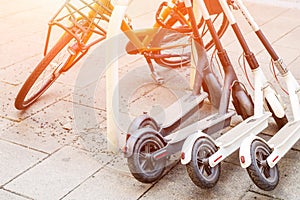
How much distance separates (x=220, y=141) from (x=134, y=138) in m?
0.45

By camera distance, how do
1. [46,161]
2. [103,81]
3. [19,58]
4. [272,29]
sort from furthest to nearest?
[272,29]
[19,58]
[103,81]
[46,161]

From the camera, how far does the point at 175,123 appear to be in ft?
9.96

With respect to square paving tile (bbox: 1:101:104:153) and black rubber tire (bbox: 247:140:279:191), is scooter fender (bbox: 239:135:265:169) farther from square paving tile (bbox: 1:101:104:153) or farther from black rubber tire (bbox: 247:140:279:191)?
square paving tile (bbox: 1:101:104:153)

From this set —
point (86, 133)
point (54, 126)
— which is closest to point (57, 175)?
point (86, 133)

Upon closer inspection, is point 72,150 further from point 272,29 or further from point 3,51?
point 272,29

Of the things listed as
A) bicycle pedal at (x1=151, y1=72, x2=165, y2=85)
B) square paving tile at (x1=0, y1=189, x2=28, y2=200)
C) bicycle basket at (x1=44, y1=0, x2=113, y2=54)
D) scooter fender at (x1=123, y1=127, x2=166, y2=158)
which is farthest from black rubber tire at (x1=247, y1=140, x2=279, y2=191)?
bicycle pedal at (x1=151, y1=72, x2=165, y2=85)

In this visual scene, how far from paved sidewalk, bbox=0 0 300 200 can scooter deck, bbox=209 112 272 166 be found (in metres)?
0.19

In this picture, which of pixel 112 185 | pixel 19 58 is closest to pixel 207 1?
pixel 112 185

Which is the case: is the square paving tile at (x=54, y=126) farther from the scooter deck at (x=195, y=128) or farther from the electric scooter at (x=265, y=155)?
the electric scooter at (x=265, y=155)

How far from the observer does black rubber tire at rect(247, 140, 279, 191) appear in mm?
2529

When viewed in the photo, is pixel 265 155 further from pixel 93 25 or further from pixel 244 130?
pixel 93 25

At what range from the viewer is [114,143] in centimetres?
302

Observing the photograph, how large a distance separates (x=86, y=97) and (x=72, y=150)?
715 millimetres

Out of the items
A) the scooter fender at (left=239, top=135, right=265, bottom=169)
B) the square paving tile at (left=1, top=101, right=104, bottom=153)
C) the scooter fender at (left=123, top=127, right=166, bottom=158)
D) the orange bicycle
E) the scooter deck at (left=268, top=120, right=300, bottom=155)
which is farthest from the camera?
the orange bicycle
